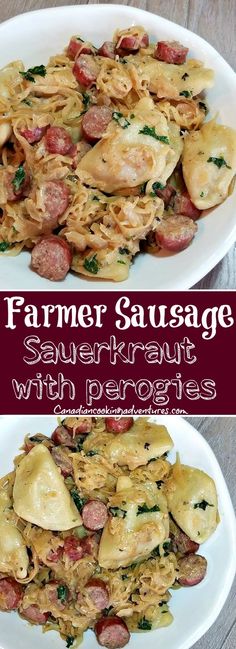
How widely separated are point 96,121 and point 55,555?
820mm

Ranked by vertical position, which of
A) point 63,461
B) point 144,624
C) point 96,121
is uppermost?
point 96,121

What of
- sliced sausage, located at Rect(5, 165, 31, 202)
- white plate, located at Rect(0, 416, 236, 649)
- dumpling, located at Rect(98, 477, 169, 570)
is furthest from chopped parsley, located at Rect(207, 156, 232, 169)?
dumpling, located at Rect(98, 477, 169, 570)

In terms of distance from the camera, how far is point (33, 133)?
143 cm

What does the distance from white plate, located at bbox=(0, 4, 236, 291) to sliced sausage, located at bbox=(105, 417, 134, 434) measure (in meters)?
0.28

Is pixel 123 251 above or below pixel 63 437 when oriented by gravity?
above

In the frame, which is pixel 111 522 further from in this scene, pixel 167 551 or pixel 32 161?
pixel 32 161

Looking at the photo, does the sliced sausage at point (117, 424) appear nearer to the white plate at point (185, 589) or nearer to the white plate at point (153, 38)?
the white plate at point (185, 589)

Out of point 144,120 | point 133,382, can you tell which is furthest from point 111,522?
point 144,120

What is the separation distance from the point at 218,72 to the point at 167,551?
37.3 inches

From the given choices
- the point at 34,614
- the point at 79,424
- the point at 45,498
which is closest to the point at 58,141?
the point at 79,424

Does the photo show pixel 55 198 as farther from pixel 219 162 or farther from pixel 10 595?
pixel 10 595

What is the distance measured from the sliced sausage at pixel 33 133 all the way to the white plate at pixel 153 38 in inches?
7.7

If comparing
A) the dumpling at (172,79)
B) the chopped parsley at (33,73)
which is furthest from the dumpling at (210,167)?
the chopped parsley at (33,73)

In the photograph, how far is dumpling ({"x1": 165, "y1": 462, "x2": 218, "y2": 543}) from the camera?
57.4 inches
